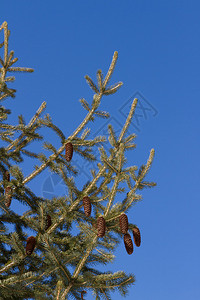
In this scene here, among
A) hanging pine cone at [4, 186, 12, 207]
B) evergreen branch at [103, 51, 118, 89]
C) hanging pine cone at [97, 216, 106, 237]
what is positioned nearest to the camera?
hanging pine cone at [97, 216, 106, 237]

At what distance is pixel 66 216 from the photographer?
5402 millimetres

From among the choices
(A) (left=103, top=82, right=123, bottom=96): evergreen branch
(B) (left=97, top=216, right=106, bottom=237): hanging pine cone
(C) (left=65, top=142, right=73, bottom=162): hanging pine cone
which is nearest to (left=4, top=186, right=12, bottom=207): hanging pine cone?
(C) (left=65, top=142, right=73, bottom=162): hanging pine cone

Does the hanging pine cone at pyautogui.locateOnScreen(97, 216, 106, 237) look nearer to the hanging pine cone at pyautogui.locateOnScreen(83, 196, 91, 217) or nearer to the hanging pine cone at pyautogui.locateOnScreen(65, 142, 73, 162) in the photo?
the hanging pine cone at pyautogui.locateOnScreen(83, 196, 91, 217)

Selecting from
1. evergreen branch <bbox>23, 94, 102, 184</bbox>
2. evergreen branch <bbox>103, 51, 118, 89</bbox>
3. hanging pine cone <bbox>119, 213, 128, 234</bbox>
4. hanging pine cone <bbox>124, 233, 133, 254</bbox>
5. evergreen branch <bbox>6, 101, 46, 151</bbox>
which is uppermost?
evergreen branch <bbox>6, 101, 46, 151</bbox>

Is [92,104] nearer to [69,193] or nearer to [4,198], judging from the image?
[69,193]

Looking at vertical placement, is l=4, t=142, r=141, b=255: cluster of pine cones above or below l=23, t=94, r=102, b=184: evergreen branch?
below

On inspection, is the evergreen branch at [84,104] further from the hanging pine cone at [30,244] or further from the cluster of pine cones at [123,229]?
the hanging pine cone at [30,244]

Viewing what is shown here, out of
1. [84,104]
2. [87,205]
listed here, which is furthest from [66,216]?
[84,104]

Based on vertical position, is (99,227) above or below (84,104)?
below

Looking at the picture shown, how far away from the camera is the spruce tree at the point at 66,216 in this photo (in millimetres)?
4223

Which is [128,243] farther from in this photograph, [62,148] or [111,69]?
[111,69]

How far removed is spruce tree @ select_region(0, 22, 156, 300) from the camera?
422 centimetres

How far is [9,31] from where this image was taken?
23.8 ft

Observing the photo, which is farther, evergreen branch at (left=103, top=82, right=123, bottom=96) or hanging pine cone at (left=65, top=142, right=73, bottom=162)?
evergreen branch at (left=103, top=82, right=123, bottom=96)
